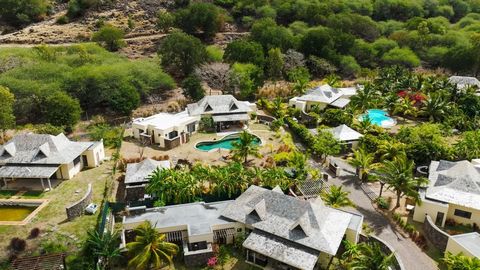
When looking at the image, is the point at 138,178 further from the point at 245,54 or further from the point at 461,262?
the point at 245,54

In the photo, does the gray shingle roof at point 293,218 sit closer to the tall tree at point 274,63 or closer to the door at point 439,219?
the door at point 439,219

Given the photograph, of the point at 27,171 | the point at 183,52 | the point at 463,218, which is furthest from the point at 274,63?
the point at 27,171

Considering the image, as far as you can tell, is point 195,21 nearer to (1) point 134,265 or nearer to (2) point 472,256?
(1) point 134,265

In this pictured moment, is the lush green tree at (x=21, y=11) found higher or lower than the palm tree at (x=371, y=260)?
higher

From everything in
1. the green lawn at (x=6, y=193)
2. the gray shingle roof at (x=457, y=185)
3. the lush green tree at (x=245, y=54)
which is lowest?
the green lawn at (x=6, y=193)

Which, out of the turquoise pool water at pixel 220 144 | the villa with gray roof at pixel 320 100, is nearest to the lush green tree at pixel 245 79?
the villa with gray roof at pixel 320 100

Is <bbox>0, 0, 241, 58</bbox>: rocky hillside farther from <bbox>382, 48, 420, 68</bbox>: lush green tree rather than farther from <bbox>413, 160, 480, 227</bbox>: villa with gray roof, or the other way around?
<bbox>413, 160, 480, 227</bbox>: villa with gray roof

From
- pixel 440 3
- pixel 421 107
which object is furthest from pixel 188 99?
pixel 440 3
